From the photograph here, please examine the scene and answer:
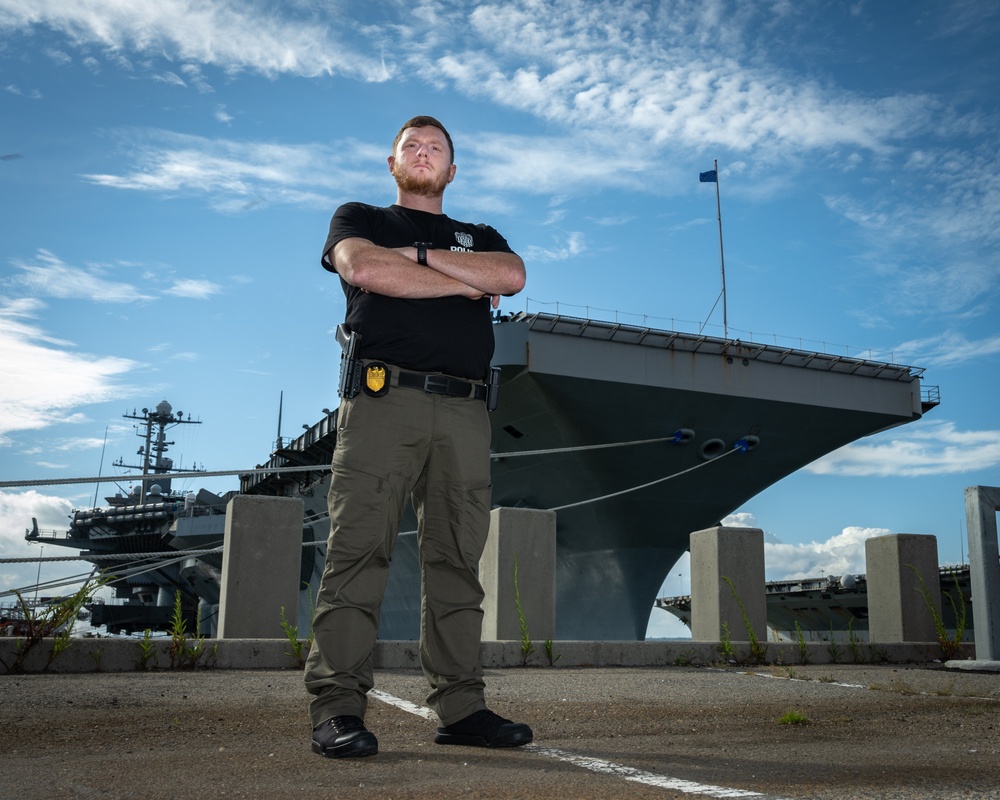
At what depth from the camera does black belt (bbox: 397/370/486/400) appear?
2951 millimetres

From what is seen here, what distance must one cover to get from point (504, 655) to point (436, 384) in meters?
3.99

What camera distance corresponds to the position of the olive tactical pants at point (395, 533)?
9.18ft

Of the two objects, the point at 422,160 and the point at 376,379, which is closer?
the point at 376,379

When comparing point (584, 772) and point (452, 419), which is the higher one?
point (452, 419)

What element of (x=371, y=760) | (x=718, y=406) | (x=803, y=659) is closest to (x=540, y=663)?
(x=803, y=659)

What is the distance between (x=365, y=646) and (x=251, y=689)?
1.98 meters

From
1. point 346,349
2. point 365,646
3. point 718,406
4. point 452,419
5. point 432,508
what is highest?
point 718,406

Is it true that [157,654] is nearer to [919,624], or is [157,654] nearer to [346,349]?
[346,349]

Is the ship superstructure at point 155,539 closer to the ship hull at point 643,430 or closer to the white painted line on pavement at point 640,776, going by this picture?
the ship hull at point 643,430

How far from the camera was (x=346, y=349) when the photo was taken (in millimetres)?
3031

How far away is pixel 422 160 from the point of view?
328 cm

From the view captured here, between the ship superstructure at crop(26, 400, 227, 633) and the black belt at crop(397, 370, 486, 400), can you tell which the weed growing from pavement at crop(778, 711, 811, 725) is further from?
the ship superstructure at crop(26, 400, 227, 633)

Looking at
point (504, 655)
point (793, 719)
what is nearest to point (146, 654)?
point (504, 655)

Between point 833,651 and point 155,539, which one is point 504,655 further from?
point 155,539
